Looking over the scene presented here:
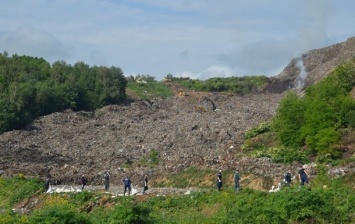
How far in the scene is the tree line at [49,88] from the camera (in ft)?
231

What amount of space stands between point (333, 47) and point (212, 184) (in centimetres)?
6282

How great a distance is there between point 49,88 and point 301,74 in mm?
38317

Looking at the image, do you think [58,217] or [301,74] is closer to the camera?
[58,217]

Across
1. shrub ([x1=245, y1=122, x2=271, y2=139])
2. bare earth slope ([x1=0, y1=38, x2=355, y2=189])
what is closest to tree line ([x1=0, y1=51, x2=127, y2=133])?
bare earth slope ([x1=0, y1=38, x2=355, y2=189])

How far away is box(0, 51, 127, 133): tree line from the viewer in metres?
70.5

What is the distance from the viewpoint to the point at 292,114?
52.6 metres

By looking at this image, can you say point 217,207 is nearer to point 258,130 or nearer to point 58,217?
point 58,217

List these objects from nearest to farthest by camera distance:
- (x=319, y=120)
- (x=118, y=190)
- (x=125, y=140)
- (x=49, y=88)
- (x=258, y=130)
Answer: (x=118, y=190) → (x=319, y=120) → (x=258, y=130) → (x=125, y=140) → (x=49, y=88)

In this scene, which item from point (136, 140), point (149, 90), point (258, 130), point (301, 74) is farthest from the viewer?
point (149, 90)

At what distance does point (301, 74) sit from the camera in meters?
100

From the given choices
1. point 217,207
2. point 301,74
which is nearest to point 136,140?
point 217,207

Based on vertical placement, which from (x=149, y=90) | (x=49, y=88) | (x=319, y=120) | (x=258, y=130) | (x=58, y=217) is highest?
(x=149, y=90)

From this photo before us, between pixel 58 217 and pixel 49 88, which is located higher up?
pixel 49 88

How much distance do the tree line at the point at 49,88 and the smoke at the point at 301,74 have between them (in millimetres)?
22241
